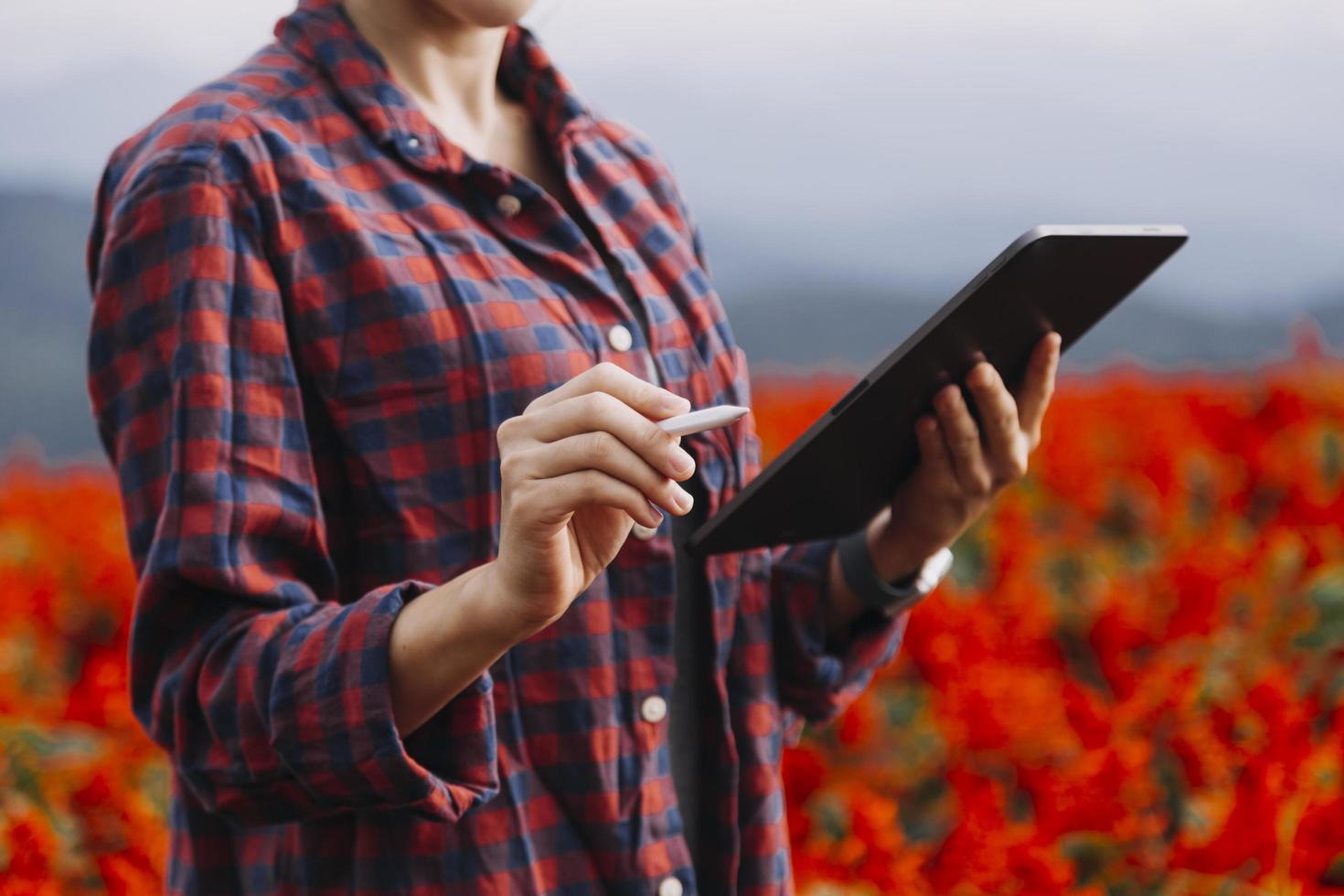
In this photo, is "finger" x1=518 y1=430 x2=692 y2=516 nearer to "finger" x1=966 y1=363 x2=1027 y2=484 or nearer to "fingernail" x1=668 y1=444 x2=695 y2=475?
"fingernail" x1=668 y1=444 x2=695 y2=475

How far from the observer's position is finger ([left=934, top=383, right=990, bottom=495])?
1.23 m

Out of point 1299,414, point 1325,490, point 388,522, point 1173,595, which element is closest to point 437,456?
point 388,522

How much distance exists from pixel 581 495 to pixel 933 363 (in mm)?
377

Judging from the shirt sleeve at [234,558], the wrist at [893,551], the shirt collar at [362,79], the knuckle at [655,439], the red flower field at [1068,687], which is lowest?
the red flower field at [1068,687]

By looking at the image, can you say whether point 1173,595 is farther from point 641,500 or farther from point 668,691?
point 641,500

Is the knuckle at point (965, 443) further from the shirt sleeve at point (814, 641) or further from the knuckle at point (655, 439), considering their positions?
the knuckle at point (655, 439)

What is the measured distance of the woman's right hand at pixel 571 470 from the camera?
0.88m

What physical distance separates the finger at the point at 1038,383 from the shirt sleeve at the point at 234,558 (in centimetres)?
55

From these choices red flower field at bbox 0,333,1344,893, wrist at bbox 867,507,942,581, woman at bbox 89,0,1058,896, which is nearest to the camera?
woman at bbox 89,0,1058,896

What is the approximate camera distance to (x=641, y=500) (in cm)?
89

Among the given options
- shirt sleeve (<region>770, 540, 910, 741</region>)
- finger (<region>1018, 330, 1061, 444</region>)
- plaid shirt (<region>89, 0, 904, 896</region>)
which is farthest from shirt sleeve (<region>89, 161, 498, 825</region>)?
finger (<region>1018, 330, 1061, 444</region>)

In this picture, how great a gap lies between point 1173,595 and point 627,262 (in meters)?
1.41

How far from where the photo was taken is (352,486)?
44.3 inches

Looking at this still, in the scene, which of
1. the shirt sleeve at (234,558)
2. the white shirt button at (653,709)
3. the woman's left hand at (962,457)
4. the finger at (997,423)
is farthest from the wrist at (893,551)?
the shirt sleeve at (234,558)
